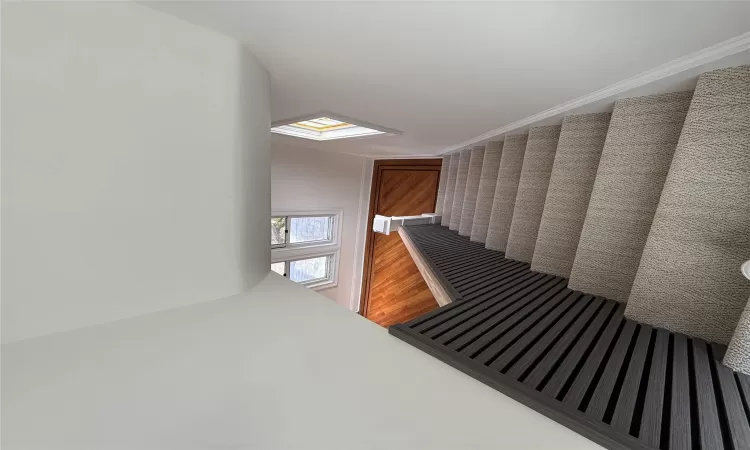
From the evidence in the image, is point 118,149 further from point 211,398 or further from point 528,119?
point 528,119

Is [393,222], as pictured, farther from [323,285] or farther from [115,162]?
[115,162]

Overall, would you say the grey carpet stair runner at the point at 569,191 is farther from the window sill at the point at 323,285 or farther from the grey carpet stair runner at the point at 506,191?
the window sill at the point at 323,285

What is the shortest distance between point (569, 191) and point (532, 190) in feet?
1.20

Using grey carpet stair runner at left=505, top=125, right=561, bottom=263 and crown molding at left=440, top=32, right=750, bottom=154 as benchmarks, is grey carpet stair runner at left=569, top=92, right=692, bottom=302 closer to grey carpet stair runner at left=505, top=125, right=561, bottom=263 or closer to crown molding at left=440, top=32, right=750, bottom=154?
crown molding at left=440, top=32, right=750, bottom=154

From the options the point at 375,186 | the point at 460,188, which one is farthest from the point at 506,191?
the point at 375,186

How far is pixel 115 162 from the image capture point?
1.08 metres

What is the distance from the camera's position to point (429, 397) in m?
0.82

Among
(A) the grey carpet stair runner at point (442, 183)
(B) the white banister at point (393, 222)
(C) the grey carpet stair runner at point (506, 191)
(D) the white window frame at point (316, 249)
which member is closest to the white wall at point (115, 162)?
(C) the grey carpet stair runner at point (506, 191)

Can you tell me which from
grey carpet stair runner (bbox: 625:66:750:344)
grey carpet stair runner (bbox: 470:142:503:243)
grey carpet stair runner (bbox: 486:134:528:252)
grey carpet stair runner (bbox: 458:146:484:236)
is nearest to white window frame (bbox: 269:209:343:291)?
grey carpet stair runner (bbox: 458:146:484:236)

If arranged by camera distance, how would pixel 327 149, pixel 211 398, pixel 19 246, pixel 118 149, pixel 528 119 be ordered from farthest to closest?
pixel 327 149 < pixel 528 119 < pixel 118 149 < pixel 19 246 < pixel 211 398

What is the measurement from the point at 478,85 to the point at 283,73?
1.12 meters

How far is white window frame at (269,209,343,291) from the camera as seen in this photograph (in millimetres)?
5301

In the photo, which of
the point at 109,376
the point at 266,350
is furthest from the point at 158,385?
the point at 266,350

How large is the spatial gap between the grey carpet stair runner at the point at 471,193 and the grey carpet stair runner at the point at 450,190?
70 centimetres
